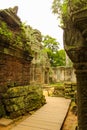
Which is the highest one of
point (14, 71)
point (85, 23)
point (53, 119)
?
point (85, 23)

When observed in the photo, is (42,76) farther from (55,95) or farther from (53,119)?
(53,119)

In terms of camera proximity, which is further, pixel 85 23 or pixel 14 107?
pixel 14 107

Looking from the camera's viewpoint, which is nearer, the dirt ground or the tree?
the dirt ground

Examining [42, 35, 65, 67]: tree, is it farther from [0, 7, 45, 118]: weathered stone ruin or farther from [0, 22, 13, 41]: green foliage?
[0, 22, 13, 41]: green foliage

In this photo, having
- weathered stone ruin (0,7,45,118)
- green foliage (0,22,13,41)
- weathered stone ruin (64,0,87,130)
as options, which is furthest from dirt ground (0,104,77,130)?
green foliage (0,22,13,41)

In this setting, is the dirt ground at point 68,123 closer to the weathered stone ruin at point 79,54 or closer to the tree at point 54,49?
the weathered stone ruin at point 79,54

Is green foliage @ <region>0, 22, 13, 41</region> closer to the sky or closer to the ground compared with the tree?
closer to the ground

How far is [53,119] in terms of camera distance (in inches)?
245

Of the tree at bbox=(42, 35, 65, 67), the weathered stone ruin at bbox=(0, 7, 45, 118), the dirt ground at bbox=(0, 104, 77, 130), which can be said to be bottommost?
the dirt ground at bbox=(0, 104, 77, 130)

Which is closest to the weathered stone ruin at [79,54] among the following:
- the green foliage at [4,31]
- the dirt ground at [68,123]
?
the dirt ground at [68,123]

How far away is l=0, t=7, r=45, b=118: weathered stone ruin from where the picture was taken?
21.7 feet

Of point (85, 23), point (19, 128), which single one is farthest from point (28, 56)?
point (85, 23)

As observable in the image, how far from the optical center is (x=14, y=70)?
297 inches

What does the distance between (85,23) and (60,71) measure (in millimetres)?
23675
